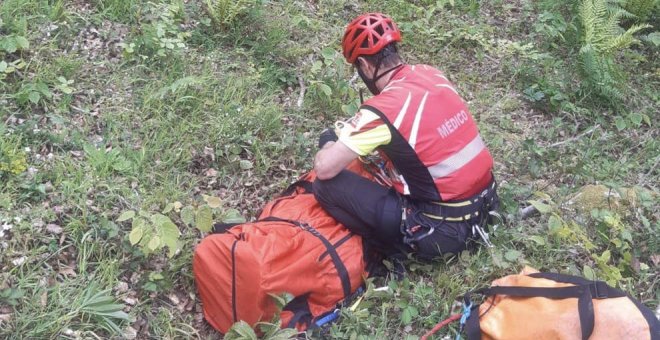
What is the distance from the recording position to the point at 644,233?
13.6 feet

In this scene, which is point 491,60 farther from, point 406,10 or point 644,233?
point 644,233

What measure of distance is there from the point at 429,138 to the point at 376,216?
0.63 metres

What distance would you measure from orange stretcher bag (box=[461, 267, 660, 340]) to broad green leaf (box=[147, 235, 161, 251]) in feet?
5.89

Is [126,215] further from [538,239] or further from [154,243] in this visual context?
[538,239]

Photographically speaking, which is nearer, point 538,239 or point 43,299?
point 43,299

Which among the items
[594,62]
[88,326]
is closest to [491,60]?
[594,62]

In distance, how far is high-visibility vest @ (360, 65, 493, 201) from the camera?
352 centimetres

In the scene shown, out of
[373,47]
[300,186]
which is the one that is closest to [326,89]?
[300,186]

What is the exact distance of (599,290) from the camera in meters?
2.94

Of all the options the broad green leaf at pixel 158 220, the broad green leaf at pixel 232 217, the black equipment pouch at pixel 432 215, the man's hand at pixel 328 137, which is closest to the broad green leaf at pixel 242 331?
the broad green leaf at pixel 158 220

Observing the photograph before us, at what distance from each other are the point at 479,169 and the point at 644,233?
1.41m

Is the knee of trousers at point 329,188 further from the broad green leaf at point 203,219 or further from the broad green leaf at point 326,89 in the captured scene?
the broad green leaf at point 326,89

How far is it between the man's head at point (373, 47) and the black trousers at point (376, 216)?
0.67 metres

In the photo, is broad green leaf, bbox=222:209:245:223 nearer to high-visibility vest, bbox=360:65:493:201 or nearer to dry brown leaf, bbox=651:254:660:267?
high-visibility vest, bbox=360:65:493:201
